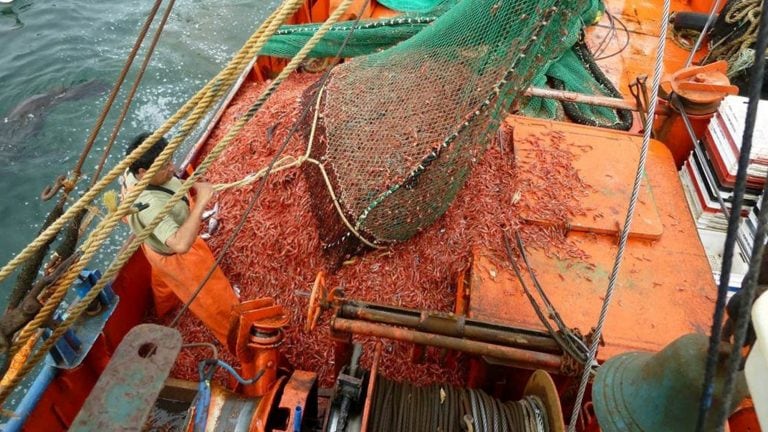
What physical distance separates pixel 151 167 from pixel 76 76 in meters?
11.5

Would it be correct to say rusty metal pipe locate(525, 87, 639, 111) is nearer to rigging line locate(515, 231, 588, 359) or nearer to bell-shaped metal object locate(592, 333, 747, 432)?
rigging line locate(515, 231, 588, 359)

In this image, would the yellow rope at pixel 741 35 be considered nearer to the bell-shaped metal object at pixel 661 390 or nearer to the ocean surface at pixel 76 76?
the bell-shaped metal object at pixel 661 390

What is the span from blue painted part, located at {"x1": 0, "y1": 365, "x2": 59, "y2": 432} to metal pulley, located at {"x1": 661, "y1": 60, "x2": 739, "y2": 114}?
638 centimetres

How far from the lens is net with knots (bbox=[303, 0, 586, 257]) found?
405cm

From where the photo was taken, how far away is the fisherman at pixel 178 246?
4.07 m

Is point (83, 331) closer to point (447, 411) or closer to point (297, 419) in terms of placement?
point (297, 419)

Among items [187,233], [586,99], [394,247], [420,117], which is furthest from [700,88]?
[187,233]

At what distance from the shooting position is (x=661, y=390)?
1.92 m

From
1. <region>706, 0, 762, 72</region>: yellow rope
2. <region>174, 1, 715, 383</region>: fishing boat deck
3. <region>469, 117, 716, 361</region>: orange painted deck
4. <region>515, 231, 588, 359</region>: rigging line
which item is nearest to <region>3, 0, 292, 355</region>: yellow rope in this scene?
<region>515, 231, 588, 359</region>: rigging line

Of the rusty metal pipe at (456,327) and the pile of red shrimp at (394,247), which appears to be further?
the pile of red shrimp at (394,247)

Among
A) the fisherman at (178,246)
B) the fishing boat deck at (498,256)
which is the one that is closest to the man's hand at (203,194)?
the fisherman at (178,246)

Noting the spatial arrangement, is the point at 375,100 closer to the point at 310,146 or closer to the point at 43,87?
the point at 310,146

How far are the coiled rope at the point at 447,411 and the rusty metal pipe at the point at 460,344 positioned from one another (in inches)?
11.9

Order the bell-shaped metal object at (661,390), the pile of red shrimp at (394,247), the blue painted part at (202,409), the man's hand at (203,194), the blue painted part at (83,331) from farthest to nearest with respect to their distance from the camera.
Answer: the pile of red shrimp at (394,247)
the man's hand at (203,194)
the blue painted part at (83,331)
the blue painted part at (202,409)
the bell-shaped metal object at (661,390)
